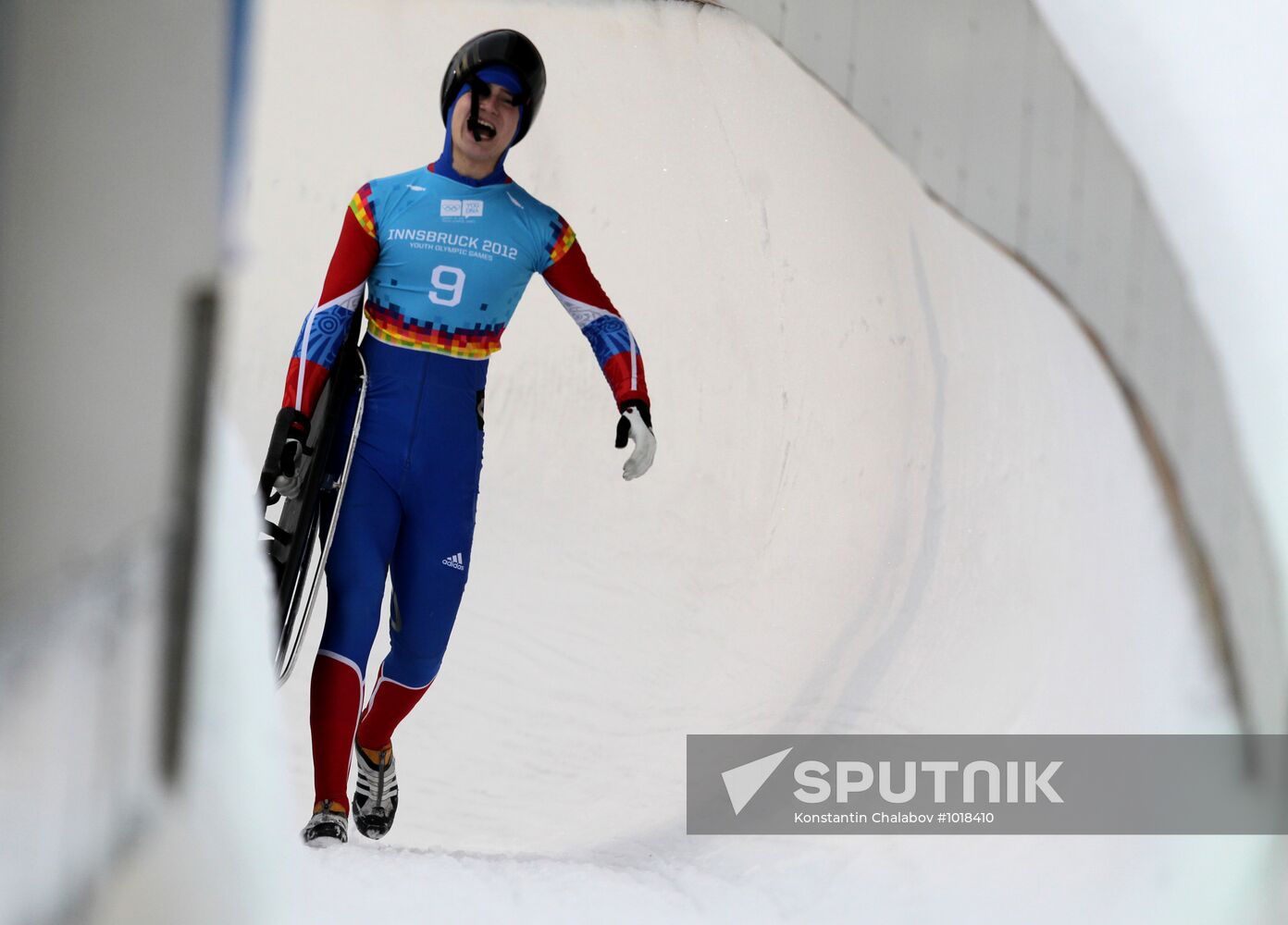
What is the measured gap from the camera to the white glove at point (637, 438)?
71.1 inches

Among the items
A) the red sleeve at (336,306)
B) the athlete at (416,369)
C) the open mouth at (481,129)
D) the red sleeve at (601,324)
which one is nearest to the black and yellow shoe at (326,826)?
the athlete at (416,369)

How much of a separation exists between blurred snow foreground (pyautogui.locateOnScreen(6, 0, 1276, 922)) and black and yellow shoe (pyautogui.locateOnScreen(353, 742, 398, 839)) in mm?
34

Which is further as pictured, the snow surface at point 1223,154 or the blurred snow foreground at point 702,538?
the blurred snow foreground at point 702,538

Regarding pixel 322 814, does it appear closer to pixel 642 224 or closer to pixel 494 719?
pixel 494 719

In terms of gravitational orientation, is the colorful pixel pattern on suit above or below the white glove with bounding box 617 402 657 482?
above

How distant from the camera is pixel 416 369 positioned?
177 cm

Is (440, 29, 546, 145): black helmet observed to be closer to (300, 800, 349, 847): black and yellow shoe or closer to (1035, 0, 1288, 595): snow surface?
(1035, 0, 1288, 595): snow surface

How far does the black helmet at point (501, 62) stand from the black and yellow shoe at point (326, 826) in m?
1.00

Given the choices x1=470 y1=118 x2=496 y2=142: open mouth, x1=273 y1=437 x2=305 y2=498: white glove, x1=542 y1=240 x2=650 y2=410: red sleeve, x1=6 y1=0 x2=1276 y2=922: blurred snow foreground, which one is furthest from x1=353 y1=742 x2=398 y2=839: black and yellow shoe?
x1=470 y1=118 x2=496 y2=142: open mouth

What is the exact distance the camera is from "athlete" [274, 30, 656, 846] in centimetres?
174

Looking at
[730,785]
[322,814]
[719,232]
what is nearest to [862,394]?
[719,232]

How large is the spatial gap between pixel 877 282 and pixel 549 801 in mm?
1459

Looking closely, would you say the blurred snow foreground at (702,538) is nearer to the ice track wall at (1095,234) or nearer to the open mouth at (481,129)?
the ice track wall at (1095,234)
